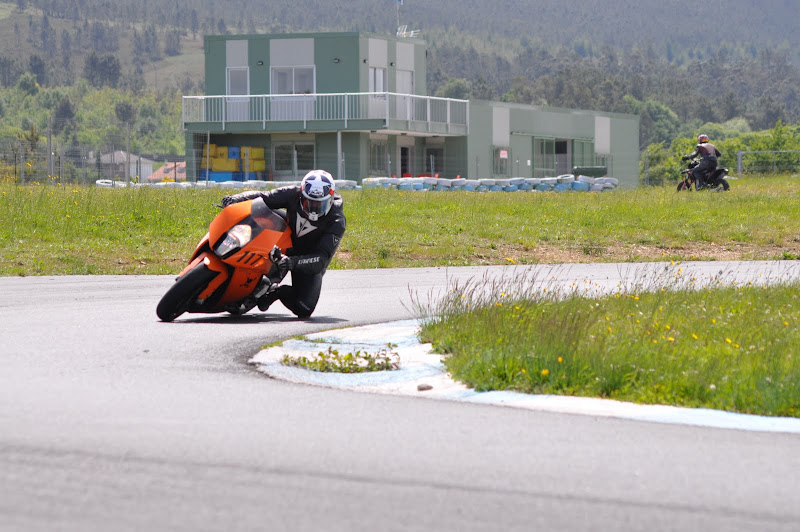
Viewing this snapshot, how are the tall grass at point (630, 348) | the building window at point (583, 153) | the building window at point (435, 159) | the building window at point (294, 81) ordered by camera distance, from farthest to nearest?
the building window at point (583, 153) → the building window at point (435, 159) → the building window at point (294, 81) → the tall grass at point (630, 348)

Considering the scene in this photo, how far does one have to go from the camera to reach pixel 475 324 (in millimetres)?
9953

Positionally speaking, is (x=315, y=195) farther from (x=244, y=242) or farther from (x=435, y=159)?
(x=435, y=159)

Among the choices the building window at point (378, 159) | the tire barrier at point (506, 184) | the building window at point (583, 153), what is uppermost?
the building window at point (583, 153)

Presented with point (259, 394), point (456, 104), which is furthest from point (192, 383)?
point (456, 104)

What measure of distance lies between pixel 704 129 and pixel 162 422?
19789cm

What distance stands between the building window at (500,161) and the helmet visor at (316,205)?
4405 cm

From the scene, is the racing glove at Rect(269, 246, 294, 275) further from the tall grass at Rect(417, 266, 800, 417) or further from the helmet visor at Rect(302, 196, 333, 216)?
the tall grass at Rect(417, 266, 800, 417)

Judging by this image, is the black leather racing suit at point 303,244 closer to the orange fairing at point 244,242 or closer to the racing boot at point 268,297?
the racing boot at point 268,297

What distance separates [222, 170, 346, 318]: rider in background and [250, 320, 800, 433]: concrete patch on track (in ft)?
3.01

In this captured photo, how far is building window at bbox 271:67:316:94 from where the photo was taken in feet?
169

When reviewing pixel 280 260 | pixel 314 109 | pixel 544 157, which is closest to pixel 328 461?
pixel 280 260

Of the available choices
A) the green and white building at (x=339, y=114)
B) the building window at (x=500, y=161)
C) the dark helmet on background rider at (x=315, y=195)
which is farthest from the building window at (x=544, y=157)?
the dark helmet on background rider at (x=315, y=195)

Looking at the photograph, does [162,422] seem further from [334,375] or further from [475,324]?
[475,324]

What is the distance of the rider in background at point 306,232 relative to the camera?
11.5 m
